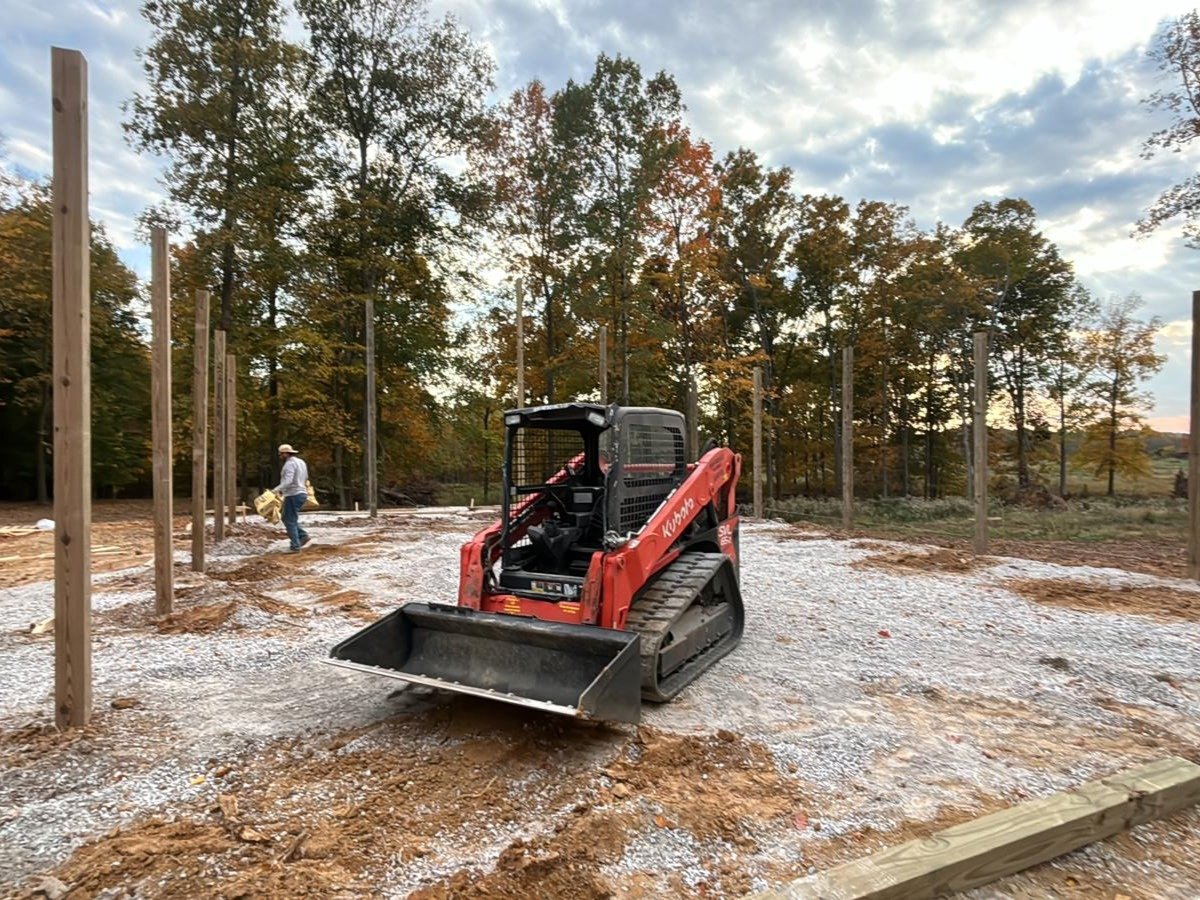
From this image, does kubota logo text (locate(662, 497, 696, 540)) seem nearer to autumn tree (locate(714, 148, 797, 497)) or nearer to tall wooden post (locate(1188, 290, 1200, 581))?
tall wooden post (locate(1188, 290, 1200, 581))

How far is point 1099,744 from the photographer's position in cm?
331

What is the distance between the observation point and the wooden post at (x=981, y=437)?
862cm

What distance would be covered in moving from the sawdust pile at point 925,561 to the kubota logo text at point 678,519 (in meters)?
4.58

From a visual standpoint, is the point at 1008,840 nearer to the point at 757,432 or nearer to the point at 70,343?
the point at 70,343

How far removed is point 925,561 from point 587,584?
21.0ft

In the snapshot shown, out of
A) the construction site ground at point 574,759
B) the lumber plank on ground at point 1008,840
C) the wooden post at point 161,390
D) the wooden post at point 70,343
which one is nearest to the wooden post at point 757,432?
the construction site ground at point 574,759

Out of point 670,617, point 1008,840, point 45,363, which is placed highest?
point 45,363

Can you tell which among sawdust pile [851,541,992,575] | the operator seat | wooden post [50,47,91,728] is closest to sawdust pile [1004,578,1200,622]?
sawdust pile [851,541,992,575]

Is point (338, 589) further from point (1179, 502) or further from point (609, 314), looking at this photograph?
point (1179, 502)

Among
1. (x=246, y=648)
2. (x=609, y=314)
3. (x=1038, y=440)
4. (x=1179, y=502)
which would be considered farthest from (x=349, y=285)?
(x=1038, y=440)

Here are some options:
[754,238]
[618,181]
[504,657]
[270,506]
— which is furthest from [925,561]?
[754,238]

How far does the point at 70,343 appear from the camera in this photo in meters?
3.24

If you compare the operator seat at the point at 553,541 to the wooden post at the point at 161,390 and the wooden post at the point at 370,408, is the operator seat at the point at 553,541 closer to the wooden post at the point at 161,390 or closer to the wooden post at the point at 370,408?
the wooden post at the point at 161,390

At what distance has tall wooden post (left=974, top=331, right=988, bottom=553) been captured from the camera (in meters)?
8.62
